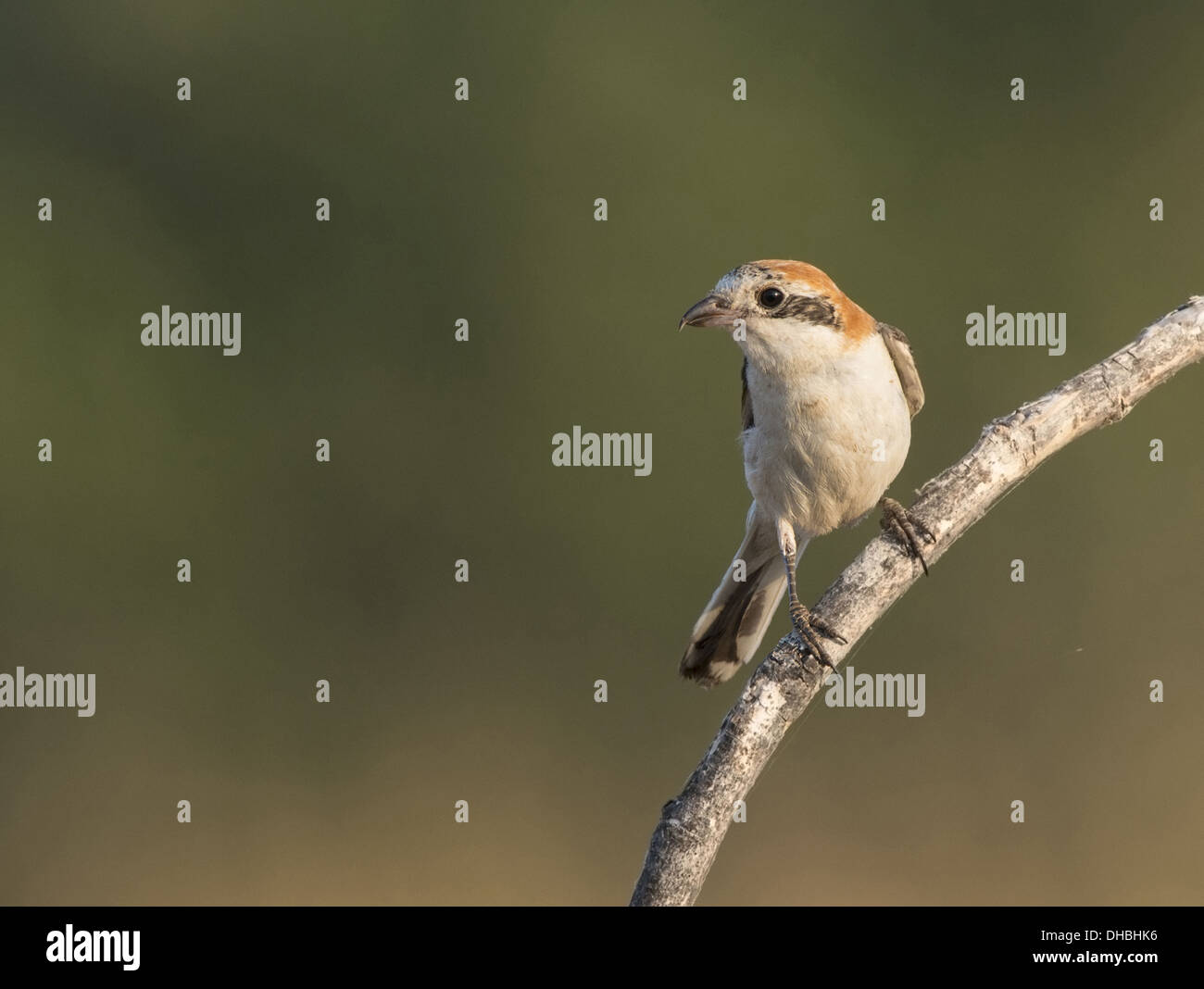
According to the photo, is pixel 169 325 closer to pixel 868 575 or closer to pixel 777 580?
pixel 777 580

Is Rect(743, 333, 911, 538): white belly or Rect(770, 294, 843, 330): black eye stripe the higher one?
Rect(770, 294, 843, 330): black eye stripe

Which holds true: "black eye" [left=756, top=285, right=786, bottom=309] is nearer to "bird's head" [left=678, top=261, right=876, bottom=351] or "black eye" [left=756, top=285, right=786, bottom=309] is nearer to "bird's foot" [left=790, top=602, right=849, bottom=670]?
"bird's head" [left=678, top=261, right=876, bottom=351]

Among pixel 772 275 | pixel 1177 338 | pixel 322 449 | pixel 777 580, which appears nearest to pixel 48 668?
pixel 322 449

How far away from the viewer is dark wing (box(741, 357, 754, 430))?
362cm

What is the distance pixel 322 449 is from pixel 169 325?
1.25 meters

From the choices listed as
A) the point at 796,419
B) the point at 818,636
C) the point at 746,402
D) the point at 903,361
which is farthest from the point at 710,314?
the point at 818,636

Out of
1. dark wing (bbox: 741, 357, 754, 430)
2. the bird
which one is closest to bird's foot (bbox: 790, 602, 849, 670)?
the bird

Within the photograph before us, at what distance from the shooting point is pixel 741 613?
12.0 ft

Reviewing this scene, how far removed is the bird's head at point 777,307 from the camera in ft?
10.8

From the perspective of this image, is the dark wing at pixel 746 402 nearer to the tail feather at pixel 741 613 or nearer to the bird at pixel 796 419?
the bird at pixel 796 419

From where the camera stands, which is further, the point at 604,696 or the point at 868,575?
the point at 604,696

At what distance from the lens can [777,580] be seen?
3.72 metres

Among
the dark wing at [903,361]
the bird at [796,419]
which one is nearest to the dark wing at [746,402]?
the bird at [796,419]

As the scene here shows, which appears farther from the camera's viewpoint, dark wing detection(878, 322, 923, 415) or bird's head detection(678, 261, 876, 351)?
dark wing detection(878, 322, 923, 415)
